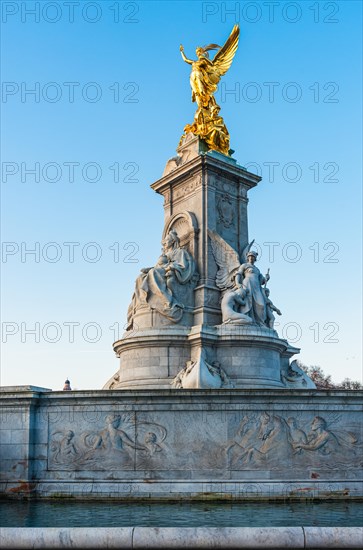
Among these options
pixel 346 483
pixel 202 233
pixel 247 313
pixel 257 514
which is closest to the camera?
pixel 257 514

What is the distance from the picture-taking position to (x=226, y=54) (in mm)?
26312

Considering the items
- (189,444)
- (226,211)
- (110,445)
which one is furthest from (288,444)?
(226,211)

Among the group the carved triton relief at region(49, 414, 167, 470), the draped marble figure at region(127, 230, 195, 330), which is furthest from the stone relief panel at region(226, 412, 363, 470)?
the draped marble figure at region(127, 230, 195, 330)

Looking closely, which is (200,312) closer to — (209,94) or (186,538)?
(209,94)

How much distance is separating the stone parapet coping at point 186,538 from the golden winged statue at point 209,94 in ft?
61.0

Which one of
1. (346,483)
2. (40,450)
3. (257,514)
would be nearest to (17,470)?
(40,450)

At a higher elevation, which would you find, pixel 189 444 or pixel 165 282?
pixel 165 282

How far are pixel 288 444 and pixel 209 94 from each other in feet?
50.5

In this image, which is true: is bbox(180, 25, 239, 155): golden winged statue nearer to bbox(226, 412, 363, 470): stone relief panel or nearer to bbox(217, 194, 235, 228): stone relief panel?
bbox(217, 194, 235, 228): stone relief panel

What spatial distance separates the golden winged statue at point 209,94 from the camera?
2489cm

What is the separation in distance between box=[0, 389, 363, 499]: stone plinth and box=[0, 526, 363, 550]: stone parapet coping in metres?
6.28

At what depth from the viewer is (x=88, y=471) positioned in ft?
47.3

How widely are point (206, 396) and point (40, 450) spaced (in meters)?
3.84

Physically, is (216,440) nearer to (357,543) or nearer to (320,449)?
(320,449)
